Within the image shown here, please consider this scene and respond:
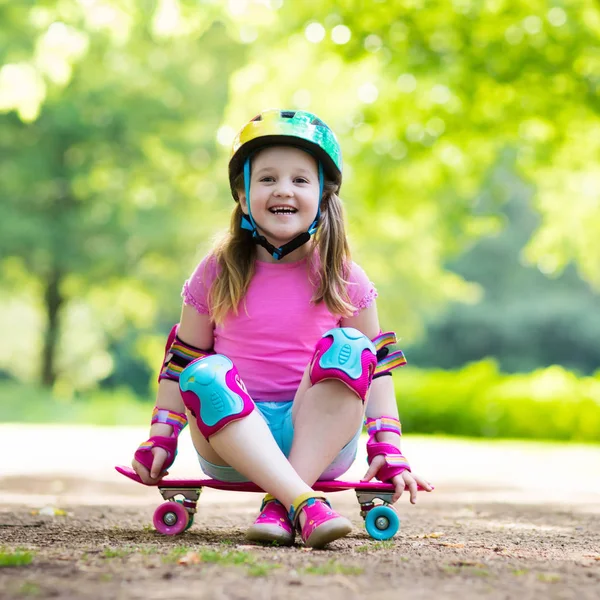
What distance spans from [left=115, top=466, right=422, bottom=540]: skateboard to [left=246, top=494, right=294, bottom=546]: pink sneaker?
0.13 m

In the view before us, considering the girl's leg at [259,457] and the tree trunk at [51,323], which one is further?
the tree trunk at [51,323]

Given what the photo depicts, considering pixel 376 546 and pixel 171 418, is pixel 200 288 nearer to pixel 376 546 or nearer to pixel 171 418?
pixel 171 418

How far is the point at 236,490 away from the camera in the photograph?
2824mm

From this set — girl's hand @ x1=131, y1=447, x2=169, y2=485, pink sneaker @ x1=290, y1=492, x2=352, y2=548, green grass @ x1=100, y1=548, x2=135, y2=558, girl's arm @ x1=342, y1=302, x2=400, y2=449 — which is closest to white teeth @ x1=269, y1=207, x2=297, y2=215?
girl's arm @ x1=342, y1=302, x2=400, y2=449

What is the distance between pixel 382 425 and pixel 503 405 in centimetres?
896

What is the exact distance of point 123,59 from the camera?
57.4ft

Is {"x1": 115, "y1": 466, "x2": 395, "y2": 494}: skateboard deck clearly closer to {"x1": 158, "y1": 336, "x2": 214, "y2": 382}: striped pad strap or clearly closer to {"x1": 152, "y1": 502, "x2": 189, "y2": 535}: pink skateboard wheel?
{"x1": 152, "y1": 502, "x2": 189, "y2": 535}: pink skateboard wheel

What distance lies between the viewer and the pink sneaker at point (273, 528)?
2.55 metres

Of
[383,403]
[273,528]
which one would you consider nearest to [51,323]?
[383,403]

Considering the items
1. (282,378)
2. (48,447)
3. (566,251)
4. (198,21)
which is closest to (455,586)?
(282,378)

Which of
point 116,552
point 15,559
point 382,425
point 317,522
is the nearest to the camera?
point 15,559

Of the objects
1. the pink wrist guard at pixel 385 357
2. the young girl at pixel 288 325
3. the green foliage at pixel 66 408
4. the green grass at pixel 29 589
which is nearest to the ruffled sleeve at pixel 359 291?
the young girl at pixel 288 325

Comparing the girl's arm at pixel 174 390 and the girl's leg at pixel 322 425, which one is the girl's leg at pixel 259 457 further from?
the girl's arm at pixel 174 390

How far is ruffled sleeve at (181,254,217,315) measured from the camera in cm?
315
